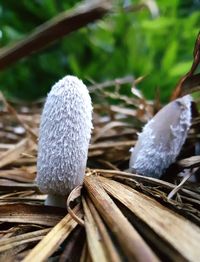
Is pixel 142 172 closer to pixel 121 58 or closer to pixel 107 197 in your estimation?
pixel 107 197

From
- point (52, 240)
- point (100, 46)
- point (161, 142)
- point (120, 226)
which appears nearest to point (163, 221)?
point (120, 226)

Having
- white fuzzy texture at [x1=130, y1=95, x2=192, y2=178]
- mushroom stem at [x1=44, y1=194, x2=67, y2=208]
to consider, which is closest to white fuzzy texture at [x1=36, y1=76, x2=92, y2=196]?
mushroom stem at [x1=44, y1=194, x2=67, y2=208]

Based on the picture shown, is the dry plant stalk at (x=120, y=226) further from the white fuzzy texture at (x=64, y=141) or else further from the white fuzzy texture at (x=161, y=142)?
the white fuzzy texture at (x=161, y=142)

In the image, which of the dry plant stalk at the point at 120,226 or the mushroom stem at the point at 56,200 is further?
the mushroom stem at the point at 56,200

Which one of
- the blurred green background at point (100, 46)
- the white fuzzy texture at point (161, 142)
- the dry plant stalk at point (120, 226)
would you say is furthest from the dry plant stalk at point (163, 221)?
the blurred green background at point (100, 46)

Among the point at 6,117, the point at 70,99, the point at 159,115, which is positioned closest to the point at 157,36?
the point at 6,117

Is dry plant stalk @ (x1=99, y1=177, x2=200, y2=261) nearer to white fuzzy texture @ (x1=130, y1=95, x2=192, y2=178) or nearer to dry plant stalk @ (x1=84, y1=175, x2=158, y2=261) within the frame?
dry plant stalk @ (x1=84, y1=175, x2=158, y2=261)
